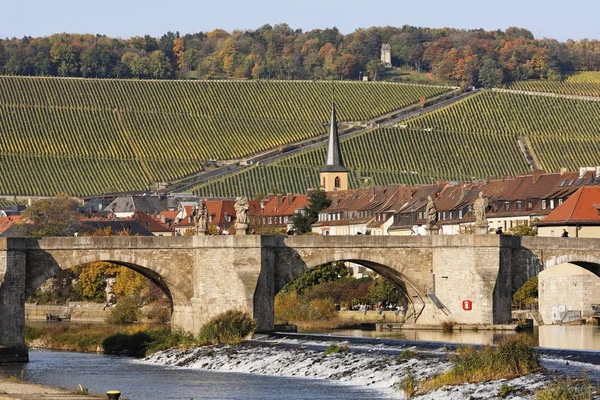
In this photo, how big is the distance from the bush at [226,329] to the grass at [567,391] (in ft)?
80.8

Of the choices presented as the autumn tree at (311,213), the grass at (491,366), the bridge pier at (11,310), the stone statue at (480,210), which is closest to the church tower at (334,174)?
the autumn tree at (311,213)

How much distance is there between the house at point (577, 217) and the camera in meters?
89.0

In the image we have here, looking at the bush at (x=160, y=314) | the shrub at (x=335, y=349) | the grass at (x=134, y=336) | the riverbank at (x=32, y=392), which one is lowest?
the riverbank at (x=32, y=392)

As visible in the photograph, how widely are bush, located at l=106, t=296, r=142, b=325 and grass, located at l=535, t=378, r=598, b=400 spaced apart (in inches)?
1986

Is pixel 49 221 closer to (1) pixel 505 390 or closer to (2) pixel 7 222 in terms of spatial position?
(2) pixel 7 222

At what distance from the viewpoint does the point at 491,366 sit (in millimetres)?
49750

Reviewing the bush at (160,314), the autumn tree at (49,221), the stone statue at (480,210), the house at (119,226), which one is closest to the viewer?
the stone statue at (480,210)

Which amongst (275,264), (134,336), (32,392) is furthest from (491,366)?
(134,336)

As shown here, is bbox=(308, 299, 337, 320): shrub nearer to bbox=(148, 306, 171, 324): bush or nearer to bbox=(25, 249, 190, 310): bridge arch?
bbox=(148, 306, 171, 324): bush

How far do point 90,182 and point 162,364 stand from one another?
369 feet

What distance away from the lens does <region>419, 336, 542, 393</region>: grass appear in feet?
163

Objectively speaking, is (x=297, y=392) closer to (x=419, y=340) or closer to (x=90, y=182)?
(x=419, y=340)

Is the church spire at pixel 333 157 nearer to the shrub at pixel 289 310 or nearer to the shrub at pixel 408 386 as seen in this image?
the shrub at pixel 289 310

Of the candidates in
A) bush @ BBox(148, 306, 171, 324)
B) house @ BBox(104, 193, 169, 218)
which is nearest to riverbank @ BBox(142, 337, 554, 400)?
bush @ BBox(148, 306, 171, 324)
